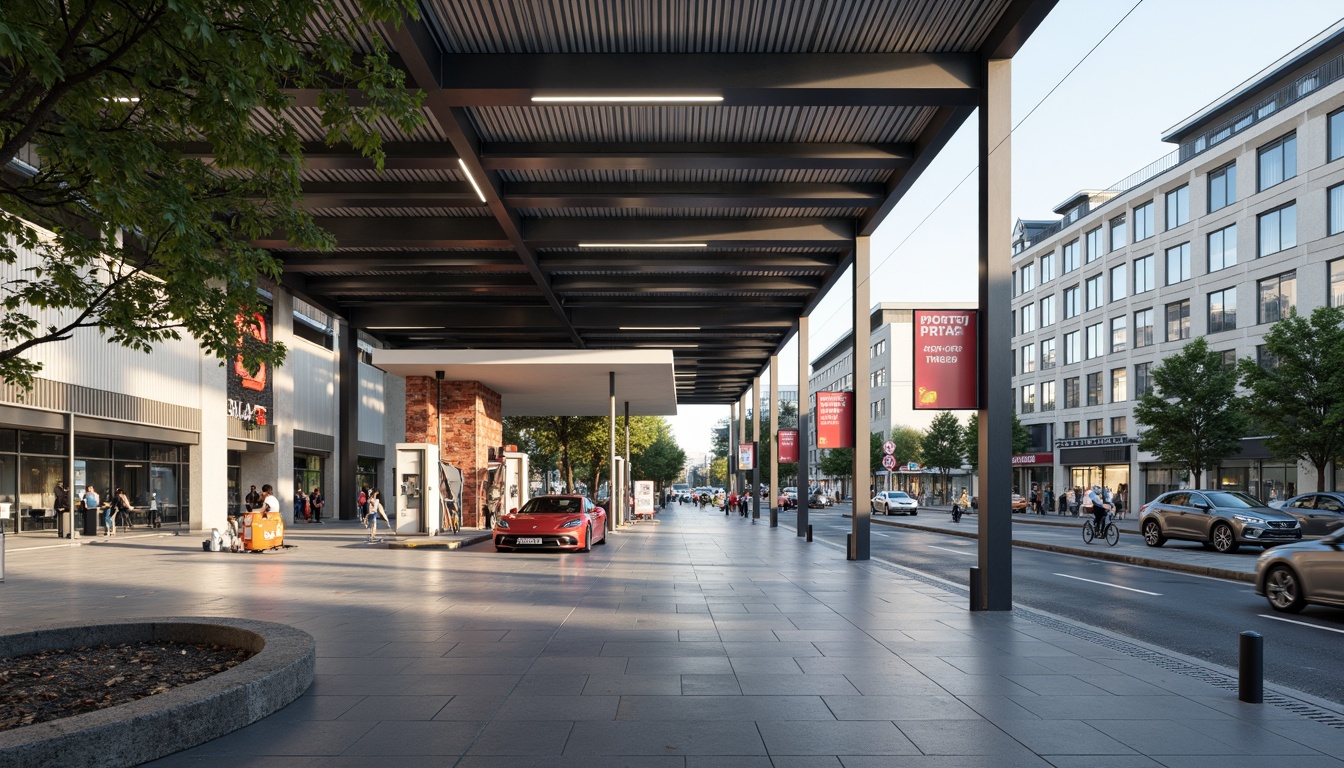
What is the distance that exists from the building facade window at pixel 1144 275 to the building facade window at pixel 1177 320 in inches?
82.1

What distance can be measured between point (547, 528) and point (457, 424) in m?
9.95

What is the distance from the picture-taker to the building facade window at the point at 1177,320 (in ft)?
160

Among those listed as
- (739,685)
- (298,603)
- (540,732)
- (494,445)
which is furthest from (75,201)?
(494,445)

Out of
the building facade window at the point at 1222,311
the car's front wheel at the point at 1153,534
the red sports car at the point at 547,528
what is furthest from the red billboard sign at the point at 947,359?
the building facade window at the point at 1222,311

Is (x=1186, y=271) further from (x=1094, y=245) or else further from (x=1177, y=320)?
(x=1094, y=245)

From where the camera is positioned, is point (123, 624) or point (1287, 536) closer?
point (123, 624)

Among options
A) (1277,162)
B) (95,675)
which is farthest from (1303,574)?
(1277,162)

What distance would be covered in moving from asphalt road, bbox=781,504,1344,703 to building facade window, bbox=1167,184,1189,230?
3391cm

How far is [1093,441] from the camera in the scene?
188 feet

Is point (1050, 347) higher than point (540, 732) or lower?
higher

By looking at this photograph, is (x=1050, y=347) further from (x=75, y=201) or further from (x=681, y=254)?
(x=75, y=201)

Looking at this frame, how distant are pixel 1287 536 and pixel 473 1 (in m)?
21.4

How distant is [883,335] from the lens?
95125mm

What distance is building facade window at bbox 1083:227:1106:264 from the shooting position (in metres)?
57.6
